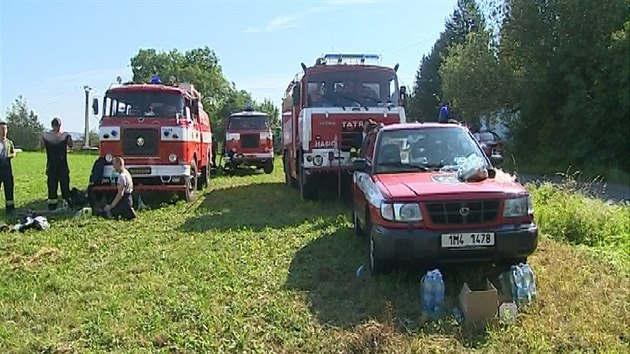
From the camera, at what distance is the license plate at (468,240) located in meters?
5.86

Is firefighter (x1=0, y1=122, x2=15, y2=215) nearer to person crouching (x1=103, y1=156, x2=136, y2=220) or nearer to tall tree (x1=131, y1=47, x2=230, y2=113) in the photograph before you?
person crouching (x1=103, y1=156, x2=136, y2=220)

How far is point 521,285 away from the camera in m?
5.70

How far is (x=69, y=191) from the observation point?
1275 centimetres


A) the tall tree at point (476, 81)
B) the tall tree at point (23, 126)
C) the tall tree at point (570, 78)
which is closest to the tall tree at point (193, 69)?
the tall tree at point (23, 126)

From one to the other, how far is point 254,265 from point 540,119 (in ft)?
65.8

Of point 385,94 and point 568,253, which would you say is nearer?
point 568,253

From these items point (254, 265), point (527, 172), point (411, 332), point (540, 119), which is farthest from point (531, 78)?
point (411, 332)

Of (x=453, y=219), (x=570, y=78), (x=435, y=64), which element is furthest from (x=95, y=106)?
(x=435, y=64)

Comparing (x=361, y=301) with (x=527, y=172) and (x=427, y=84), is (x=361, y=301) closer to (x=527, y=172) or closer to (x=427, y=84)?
(x=527, y=172)

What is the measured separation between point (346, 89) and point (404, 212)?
6.40m

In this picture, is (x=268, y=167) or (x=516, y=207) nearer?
(x=516, y=207)

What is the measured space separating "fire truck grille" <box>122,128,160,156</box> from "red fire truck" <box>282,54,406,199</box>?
2.94 m

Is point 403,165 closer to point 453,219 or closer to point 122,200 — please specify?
point 453,219

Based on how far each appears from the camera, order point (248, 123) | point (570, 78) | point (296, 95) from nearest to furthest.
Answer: point (296, 95), point (570, 78), point (248, 123)
